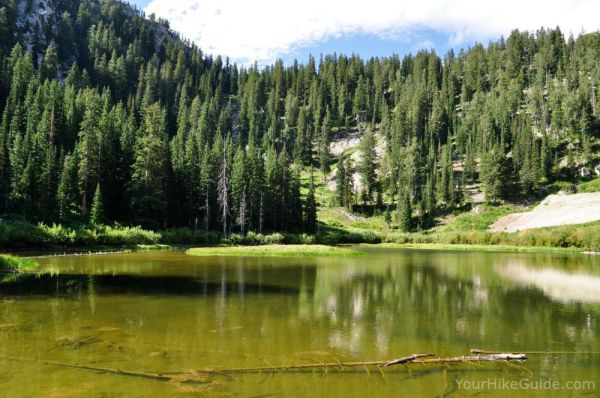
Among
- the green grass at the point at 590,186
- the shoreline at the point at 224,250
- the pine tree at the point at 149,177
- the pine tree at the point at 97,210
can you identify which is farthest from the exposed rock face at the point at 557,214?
the pine tree at the point at 97,210

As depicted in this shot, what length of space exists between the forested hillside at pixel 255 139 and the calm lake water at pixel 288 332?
49.7 metres

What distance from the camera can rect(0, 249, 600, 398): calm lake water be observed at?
1116 cm

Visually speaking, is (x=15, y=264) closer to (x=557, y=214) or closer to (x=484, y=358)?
(x=484, y=358)

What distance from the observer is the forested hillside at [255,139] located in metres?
77.2

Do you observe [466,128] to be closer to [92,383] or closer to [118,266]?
[118,266]

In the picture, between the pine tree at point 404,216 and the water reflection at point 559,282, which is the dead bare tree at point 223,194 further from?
the water reflection at point 559,282

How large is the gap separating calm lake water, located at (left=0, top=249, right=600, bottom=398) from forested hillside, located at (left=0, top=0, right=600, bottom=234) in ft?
163

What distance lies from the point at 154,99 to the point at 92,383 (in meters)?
184

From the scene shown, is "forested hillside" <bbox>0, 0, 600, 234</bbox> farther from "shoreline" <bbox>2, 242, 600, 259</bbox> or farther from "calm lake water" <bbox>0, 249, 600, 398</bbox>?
"calm lake water" <bbox>0, 249, 600, 398</bbox>

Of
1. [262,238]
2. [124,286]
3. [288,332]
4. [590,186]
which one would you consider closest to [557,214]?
[590,186]

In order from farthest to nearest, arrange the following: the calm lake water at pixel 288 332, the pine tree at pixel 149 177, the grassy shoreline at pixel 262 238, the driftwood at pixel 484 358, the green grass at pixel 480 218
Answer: the green grass at pixel 480 218, the pine tree at pixel 149 177, the grassy shoreline at pixel 262 238, the driftwood at pixel 484 358, the calm lake water at pixel 288 332

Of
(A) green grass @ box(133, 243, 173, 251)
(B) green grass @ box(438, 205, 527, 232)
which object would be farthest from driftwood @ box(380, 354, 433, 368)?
(B) green grass @ box(438, 205, 527, 232)

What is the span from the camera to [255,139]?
571ft

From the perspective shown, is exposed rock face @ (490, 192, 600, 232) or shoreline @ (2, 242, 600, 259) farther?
exposed rock face @ (490, 192, 600, 232)
